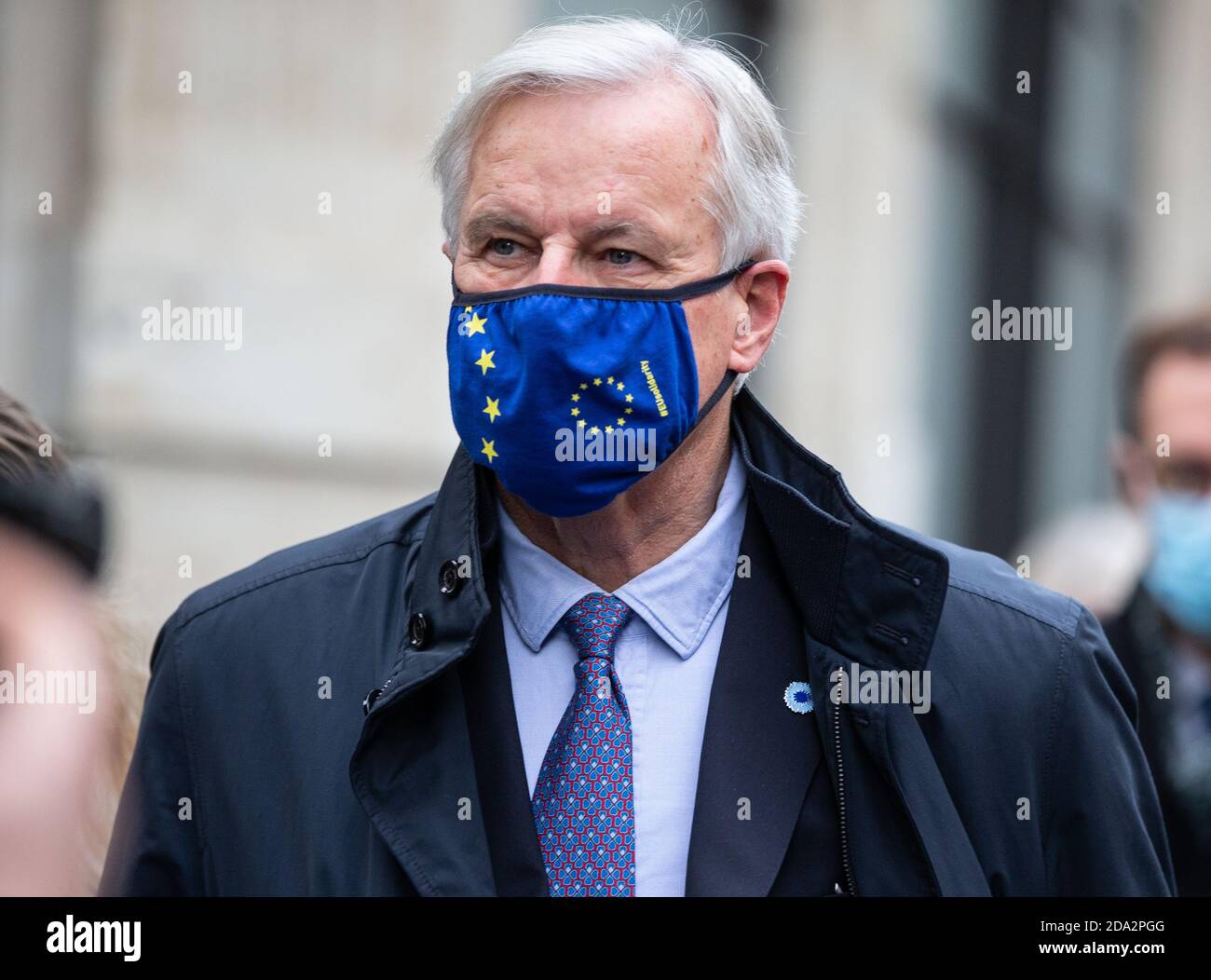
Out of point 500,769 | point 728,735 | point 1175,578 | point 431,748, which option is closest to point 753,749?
point 728,735

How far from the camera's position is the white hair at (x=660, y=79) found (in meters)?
2.63

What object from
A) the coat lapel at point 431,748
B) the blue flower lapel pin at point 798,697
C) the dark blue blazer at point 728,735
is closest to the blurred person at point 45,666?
the dark blue blazer at point 728,735

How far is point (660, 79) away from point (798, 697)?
101 cm

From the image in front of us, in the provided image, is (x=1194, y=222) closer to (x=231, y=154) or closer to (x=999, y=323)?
(x=999, y=323)

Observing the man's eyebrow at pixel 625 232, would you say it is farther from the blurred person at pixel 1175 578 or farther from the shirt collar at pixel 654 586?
the blurred person at pixel 1175 578

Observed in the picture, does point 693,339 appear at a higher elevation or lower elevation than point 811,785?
Result: higher

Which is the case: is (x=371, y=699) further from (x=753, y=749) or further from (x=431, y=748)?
(x=753, y=749)

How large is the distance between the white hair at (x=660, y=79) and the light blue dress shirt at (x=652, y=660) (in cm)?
49

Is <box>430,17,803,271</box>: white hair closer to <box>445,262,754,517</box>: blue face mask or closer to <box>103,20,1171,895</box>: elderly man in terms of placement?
<box>103,20,1171,895</box>: elderly man

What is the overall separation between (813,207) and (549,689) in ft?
18.3

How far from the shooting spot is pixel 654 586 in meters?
2.63

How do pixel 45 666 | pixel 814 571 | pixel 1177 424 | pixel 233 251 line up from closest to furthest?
pixel 45 666, pixel 814 571, pixel 1177 424, pixel 233 251
